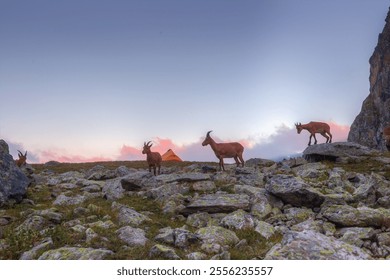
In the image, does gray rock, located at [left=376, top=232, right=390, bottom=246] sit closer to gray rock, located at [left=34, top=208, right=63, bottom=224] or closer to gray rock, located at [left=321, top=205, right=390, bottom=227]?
gray rock, located at [left=321, top=205, right=390, bottom=227]

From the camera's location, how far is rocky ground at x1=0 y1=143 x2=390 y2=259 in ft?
34.7

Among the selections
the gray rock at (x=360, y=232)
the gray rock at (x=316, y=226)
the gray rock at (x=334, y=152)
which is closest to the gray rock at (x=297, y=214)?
the gray rock at (x=316, y=226)

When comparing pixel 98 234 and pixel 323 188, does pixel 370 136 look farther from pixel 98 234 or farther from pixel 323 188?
pixel 98 234

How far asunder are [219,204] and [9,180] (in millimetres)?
11306

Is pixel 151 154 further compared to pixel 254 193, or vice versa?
pixel 151 154

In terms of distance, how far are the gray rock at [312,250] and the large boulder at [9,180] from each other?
48.6 ft

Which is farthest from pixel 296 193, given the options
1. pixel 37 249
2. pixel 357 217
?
pixel 37 249

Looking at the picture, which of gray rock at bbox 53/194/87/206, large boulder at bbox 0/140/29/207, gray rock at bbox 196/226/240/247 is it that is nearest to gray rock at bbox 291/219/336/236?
gray rock at bbox 196/226/240/247

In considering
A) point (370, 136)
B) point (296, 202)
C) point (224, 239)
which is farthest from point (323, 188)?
point (370, 136)

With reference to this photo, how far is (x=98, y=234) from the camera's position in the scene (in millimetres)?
12570

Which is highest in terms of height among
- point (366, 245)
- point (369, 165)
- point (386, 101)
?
point (386, 101)

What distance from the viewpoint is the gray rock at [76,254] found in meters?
10.3

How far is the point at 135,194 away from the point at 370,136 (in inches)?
4848
